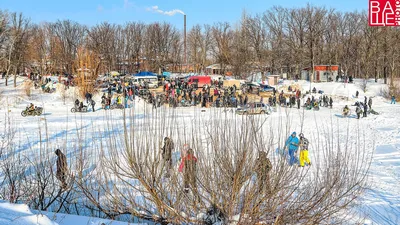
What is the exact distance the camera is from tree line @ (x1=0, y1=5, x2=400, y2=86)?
185 ft

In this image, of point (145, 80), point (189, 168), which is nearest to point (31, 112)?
point (145, 80)

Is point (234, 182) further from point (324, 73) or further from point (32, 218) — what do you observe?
point (324, 73)

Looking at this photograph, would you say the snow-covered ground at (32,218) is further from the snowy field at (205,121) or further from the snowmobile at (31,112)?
the snowmobile at (31,112)

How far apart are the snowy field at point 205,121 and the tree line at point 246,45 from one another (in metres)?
17.3

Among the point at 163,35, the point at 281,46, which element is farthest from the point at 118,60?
the point at 281,46

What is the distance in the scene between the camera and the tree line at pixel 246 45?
5644cm

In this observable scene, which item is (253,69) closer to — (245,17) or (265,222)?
(245,17)

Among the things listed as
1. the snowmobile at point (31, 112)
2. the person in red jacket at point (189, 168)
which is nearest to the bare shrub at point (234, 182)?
the person in red jacket at point (189, 168)

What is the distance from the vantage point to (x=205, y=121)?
6.62 m

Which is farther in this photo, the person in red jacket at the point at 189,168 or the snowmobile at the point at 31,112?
the snowmobile at the point at 31,112

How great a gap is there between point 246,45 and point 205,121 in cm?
5936

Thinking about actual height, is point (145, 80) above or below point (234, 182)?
above

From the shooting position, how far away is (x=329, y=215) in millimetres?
5910

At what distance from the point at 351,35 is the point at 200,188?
6632 centimetres
